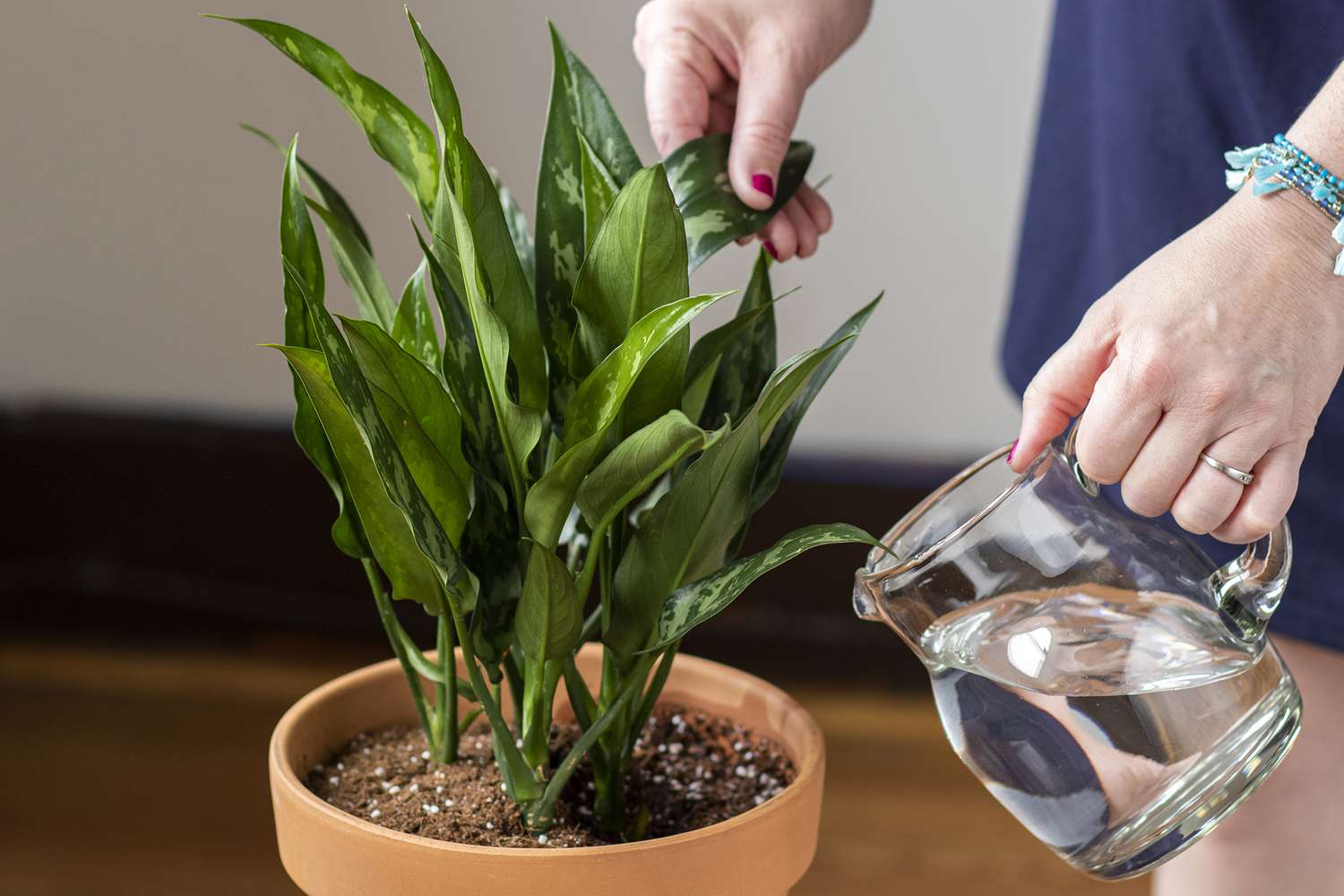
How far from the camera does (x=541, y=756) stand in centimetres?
62

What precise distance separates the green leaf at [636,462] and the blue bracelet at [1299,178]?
0.27m

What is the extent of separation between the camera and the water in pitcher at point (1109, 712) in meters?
0.56

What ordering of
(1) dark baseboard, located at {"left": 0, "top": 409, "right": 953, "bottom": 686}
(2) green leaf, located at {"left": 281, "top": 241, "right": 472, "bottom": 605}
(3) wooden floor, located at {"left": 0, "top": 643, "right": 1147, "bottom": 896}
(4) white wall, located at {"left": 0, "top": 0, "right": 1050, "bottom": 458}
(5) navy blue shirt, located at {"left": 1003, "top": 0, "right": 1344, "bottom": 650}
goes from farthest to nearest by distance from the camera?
(1) dark baseboard, located at {"left": 0, "top": 409, "right": 953, "bottom": 686} → (4) white wall, located at {"left": 0, "top": 0, "right": 1050, "bottom": 458} → (3) wooden floor, located at {"left": 0, "top": 643, "right": 1147, "bottom": 896} → (5) navy blue shirt, located at {"left": 1003, "top": 0, "right": 1344, "bottom": 650} → (2) green leaf, located at {"left": 281, "top": 241, "right": 472, "bottom": 605}

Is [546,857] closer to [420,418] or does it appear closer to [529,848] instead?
[529,848]

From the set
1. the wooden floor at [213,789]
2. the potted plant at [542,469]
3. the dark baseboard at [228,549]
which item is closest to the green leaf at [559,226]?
the potted plant at [542,469]

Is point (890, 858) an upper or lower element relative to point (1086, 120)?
lower

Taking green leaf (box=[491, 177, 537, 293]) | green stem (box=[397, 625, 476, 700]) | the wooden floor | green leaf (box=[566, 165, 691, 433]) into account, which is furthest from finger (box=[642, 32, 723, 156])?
the wooden floor

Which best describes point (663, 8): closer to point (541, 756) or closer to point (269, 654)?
point (541, 756)

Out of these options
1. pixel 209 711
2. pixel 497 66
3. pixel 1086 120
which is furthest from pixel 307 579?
pixel 1086 120

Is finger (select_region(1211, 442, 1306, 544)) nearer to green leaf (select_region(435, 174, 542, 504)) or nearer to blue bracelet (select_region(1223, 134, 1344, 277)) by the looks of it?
blue bracelet (select_region(1223, 134, 1344, 277))

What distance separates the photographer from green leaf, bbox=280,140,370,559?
1.89 feet

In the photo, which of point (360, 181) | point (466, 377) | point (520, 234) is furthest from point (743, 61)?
point (360, 181)

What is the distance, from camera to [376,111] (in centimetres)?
59

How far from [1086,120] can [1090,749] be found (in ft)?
2.16
